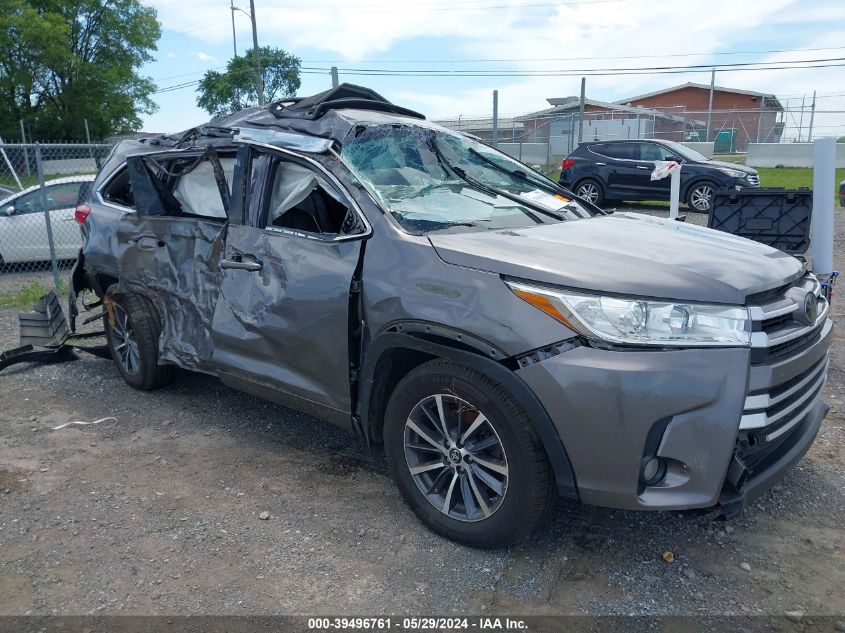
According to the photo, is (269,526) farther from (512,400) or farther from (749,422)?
(749,422)

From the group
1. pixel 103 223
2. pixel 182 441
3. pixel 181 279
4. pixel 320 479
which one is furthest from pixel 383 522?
pixel 103 223

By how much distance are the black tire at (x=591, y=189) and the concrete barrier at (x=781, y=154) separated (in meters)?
12.8

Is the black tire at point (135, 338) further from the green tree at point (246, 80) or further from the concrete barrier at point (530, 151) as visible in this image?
the green tree at point (246, 80)

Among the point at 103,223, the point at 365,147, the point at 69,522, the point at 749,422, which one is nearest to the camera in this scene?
the point at 749,422

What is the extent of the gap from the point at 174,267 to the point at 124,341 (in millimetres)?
1091

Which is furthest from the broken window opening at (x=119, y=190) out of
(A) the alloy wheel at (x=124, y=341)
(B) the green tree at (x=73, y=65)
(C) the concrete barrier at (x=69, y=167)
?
(B) the green tree at (x=73, y=65)

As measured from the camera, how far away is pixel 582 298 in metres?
2.76

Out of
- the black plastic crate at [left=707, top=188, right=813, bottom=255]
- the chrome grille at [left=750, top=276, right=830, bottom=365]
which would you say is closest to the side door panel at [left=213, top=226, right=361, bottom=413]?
the chrome grille at [left=750, top=276, right=830, bottom=365]

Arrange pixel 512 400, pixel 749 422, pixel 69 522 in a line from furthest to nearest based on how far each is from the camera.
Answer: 1. pixel 69 522
2. pixel 512 400
3. pixel 749 422

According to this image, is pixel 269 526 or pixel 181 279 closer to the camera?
pixel 269 526

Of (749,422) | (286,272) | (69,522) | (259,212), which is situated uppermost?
(259,212)

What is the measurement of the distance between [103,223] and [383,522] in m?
3.20

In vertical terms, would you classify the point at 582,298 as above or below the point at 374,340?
above

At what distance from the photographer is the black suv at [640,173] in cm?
1512
